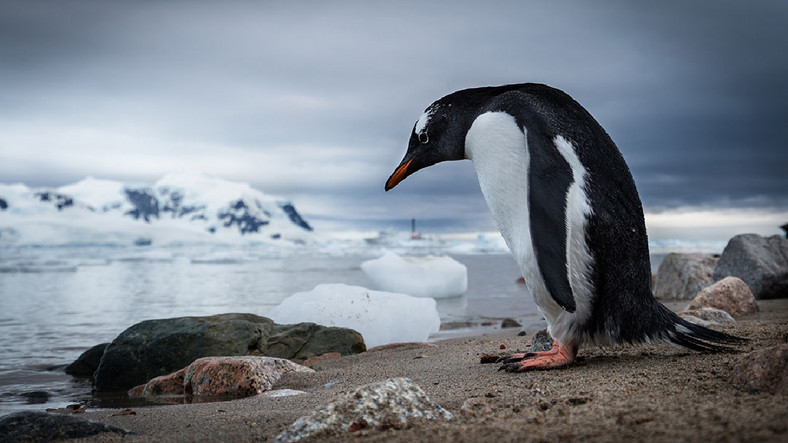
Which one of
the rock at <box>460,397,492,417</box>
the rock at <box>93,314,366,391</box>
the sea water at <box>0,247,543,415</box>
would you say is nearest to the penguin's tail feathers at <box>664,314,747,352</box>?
the rock at <box>460,397,492,417</box>

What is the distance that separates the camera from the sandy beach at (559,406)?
5.58 ft

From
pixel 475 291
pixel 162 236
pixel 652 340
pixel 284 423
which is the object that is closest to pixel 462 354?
pixel 652 340

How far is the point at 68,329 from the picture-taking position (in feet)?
27.8

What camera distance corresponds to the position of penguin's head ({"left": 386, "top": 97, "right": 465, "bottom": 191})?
12.2 feet

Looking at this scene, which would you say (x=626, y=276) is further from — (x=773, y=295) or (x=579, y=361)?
(x=773, y=295)

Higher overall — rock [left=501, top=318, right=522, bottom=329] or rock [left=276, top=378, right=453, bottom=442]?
rock [left=276, top=378, right=453, bottom=442]

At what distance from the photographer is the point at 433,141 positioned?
12.4ft

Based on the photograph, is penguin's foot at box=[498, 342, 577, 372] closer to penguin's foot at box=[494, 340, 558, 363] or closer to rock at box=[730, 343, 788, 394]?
penguin's foot at box=[494, 340, 558, 363]

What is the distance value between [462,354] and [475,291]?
10.4 metres

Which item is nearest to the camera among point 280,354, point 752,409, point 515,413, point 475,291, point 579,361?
point 752,409

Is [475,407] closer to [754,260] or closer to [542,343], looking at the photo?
[542,343]

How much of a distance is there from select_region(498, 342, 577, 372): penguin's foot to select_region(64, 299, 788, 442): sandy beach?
6 centimetres

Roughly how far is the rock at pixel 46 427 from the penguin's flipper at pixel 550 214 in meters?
2.05

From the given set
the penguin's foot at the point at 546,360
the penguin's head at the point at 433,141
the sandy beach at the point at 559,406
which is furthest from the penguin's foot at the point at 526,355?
the penguin's head at the point at 433,141
